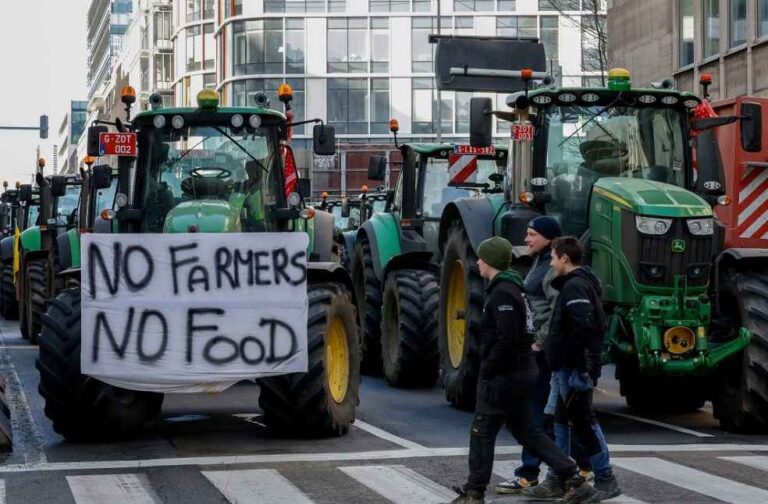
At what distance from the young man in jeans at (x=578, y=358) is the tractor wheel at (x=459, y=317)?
4.22 metres

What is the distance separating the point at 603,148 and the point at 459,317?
2431 mm

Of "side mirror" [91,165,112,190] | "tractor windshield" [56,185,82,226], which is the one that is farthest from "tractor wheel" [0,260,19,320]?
"side mirror" [91,165,112,190]

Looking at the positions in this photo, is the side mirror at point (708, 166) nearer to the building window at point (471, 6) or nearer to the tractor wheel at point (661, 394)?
the tractor wheel at point (661, 394)

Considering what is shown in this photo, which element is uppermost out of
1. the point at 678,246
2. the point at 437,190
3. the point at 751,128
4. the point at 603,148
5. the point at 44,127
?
the point at 44,127

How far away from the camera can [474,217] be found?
15477mm

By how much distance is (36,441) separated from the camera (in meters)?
13.2

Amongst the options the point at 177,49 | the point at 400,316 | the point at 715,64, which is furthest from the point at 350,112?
the point at 400,316

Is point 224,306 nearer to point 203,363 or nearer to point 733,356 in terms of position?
point 203,363

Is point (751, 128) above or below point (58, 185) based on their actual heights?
above

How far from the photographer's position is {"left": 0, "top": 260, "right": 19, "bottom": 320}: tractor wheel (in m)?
33.6

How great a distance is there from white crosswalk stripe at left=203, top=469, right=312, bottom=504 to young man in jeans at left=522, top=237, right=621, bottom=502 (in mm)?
1523

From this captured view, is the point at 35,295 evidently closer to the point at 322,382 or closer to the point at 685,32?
the point at 322,382

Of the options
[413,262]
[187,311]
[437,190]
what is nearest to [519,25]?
[437,190]

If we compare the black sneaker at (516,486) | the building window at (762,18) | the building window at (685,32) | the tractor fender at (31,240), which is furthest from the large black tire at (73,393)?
the building window at (685,32)
